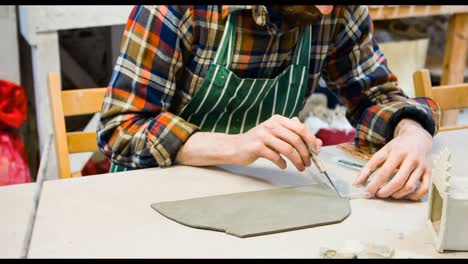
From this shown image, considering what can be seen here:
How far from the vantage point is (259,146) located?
116 cm

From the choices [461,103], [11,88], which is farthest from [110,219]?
[11,88]

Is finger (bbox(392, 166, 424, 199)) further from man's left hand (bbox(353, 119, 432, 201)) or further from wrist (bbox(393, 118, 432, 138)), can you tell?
wrist (bbox(393, 118, 432, 138))

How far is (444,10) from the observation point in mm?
2574

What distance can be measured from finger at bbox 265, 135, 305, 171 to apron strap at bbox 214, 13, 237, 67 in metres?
0.27

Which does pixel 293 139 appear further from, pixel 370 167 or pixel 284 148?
pixel 370 167

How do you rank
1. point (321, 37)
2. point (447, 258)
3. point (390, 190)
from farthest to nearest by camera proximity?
point (321, 37)
point (390, 190)
point (447, 258)

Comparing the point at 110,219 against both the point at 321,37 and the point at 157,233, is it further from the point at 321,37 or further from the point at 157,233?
the point at 321,37

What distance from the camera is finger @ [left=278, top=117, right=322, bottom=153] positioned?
1.13 m

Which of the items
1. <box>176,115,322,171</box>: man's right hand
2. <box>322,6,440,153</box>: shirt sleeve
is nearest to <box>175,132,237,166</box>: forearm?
<box>176,115,322,171</box>: man's right hand

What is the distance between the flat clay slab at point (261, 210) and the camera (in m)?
1.00

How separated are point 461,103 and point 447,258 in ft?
3.08

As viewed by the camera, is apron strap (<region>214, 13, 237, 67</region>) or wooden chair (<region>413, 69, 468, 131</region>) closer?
apron strap (<region>214, 13, 237, 67</region>)

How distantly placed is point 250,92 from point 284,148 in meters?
0.30

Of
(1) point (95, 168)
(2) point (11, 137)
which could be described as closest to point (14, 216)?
(1) point (95, 168)
